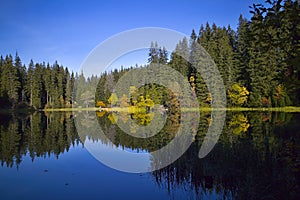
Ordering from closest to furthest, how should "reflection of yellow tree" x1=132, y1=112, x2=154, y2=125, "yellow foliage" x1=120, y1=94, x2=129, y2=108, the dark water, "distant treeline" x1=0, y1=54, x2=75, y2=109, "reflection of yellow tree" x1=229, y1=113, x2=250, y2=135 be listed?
the dark water, "reflection of yellow tree" x1=229, y1=113, x2=250, y2=135, "reflection of yellow tree" x1=132, y1=112, x2=154, y2=125, "yellow foliage" x1=120, y1=94, x2=129, y2=108, "distant treeline" x1=0, y1=54, x2=75, y2=109

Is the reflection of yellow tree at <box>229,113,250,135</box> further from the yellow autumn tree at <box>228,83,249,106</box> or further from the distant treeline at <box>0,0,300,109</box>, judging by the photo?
the yellow autumn tree at <box>228,83,249,106</box>

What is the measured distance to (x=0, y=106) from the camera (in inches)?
1945

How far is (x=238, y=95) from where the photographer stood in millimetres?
39406

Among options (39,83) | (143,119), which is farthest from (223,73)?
(39,83)

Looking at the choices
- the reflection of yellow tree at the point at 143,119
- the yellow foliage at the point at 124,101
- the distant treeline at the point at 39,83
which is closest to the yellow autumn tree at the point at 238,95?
the reflection of yellow tree at the point at 143,119

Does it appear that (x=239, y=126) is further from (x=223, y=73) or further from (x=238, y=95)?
(x=223, y=73)

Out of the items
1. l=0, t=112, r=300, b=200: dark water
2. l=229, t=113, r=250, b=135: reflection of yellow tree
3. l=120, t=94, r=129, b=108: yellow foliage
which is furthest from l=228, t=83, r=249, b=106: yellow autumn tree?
l=0, t=112, r=300, b=200: dark water

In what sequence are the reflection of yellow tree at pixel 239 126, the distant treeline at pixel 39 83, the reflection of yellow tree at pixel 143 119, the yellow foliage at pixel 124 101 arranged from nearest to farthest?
the reflection of yellow tree at pixel 239 126, the reflection of yellow tree at pixel 143 119, the yellow foliage at pixel 124 101, the distant treeline at pixel 39 83

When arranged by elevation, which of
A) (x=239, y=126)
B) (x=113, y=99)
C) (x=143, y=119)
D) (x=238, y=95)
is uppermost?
(x=113, y=99)

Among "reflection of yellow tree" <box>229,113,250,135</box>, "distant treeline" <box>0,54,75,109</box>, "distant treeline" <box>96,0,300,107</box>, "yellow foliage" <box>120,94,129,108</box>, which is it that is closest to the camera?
"reflection of yellow tree" <box>229,113,250,135</box>

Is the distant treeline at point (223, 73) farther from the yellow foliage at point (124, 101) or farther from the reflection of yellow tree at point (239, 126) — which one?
the reflection of yellow tree at point (239, 126)

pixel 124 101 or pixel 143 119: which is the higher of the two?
pixel 124 101

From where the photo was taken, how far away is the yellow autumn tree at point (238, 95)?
3903 cm

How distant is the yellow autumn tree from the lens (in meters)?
39.0
